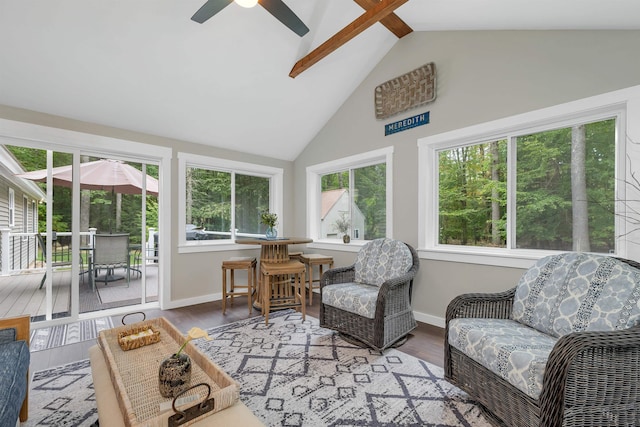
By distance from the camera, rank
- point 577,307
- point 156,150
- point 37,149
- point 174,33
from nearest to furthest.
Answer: point 577,307 → point 174,33 → point 37,149 → point 156,150

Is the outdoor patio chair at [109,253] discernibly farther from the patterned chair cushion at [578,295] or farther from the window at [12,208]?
the patterned chair cushion at [578,295]

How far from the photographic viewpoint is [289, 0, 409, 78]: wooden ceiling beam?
257cm

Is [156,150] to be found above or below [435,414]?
above

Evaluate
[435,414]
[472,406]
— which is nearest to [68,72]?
[435,414]

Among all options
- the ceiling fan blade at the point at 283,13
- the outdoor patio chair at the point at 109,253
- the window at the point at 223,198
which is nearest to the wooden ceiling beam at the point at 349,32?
the ceiling fan blade at the point at 283,13

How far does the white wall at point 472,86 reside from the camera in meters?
2.24

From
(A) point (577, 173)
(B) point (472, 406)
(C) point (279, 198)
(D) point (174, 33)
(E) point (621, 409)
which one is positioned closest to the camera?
(E) point (621, 409)

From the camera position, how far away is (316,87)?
402cm

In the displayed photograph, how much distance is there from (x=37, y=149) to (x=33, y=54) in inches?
42.8

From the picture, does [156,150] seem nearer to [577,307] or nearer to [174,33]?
[174,33]

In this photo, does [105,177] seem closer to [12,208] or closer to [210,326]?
[12,208]

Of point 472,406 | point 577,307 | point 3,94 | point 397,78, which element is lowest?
point 472,406

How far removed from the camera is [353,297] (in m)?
2.71

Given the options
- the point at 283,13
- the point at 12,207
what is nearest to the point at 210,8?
the point at 283,13
